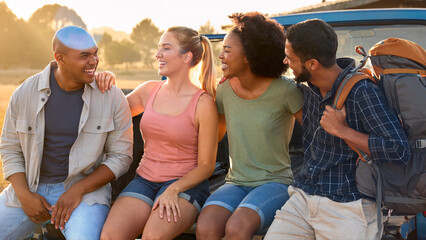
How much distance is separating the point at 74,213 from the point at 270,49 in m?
1.59

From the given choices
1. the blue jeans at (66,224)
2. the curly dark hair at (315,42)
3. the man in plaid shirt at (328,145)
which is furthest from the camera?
the blue jeans at (66,224)

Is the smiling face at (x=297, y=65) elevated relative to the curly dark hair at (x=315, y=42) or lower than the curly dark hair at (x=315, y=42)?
lower

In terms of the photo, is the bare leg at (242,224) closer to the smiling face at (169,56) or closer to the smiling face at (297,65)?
the smiling face at (297,65)

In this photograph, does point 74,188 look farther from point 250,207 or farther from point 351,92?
point 351,92

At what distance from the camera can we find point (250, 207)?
2.93m

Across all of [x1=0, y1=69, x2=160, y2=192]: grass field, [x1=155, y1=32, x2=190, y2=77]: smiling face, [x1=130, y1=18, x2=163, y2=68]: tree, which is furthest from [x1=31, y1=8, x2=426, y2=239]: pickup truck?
[x1=130, y1=18, x2=163, y2=68]: tree

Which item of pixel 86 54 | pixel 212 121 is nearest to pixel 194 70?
pixel 212 121

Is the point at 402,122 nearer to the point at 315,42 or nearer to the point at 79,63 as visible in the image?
the point at 315,42

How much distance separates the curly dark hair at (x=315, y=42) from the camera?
9.16 ft

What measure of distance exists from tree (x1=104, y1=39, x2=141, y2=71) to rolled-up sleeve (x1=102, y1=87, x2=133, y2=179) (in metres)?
60.5

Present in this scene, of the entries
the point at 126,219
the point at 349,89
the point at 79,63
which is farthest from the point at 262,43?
the point at 126,219

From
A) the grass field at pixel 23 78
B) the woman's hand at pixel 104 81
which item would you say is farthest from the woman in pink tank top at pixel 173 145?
the grass field at pixel 23 78

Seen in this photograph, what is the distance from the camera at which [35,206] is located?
318 cm

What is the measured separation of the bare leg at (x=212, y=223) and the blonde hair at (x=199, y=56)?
2.90 feet
